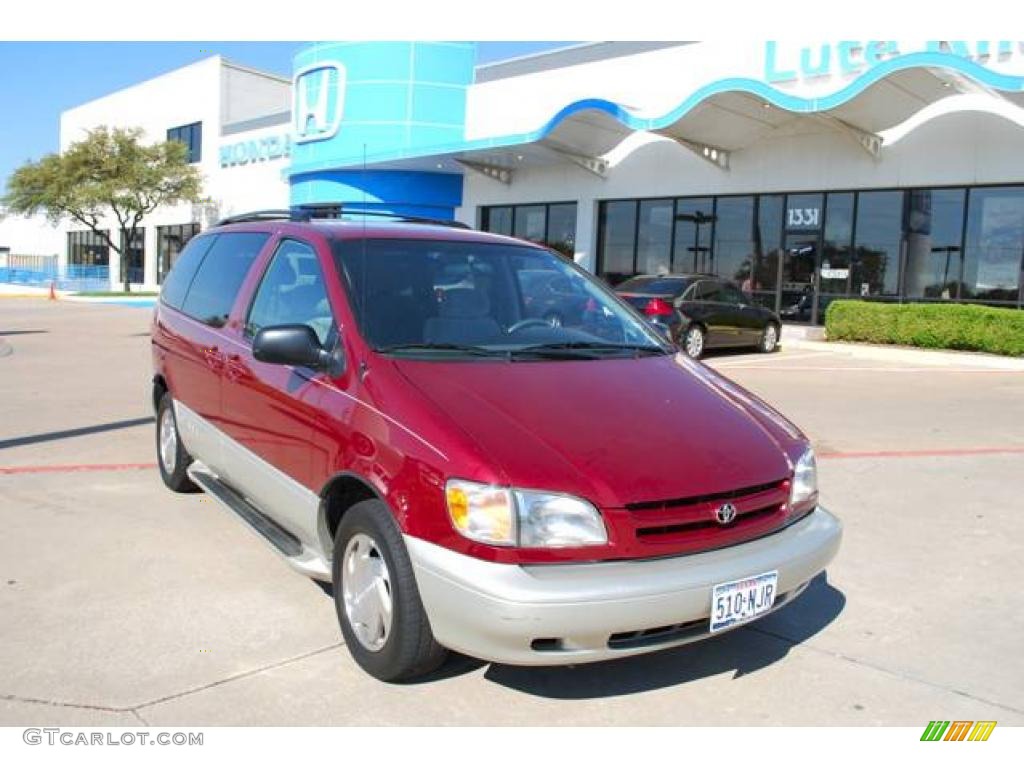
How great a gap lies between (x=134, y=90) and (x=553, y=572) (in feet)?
157

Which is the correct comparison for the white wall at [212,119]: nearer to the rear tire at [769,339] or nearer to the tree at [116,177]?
the tree at [116,177]

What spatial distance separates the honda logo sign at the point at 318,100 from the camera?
28312 mm

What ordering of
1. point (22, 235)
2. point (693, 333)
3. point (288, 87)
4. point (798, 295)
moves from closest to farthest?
point (693, 333) < point (798, 295) < point (288, 87) < point (22, 235)

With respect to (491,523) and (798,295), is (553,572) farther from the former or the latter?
(798,295)

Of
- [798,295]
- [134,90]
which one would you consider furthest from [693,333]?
[134,90]

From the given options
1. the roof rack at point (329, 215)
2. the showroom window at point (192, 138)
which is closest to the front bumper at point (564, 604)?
the roof rack at point (329, 215)

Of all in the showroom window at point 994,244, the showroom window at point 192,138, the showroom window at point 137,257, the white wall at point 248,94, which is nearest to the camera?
the showroom window at point 994,244

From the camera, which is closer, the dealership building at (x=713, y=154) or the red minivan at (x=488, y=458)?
the red minivan at (x=488, y=458)

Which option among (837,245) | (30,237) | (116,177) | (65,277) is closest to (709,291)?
(837,245)

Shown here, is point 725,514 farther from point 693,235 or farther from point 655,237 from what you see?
point 655,237

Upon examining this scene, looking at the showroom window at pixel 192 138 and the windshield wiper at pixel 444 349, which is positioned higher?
the showroom window at pixel 192 138

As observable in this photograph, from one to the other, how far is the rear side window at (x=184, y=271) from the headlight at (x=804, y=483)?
3.91 metres

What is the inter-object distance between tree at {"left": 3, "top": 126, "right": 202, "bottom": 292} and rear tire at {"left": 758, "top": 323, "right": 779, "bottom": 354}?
27.7 meters

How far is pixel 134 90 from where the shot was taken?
44.6 m
